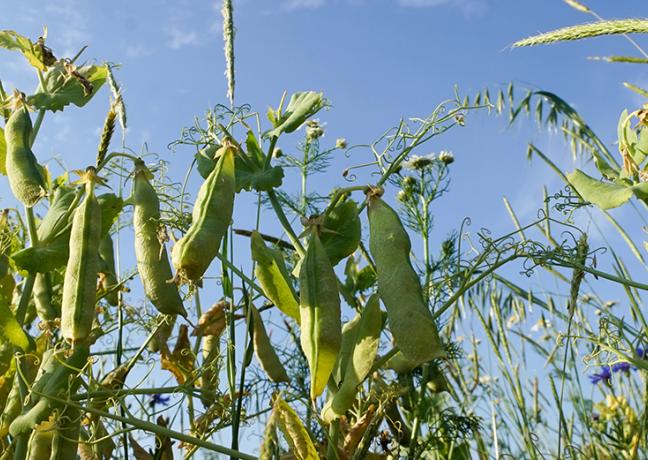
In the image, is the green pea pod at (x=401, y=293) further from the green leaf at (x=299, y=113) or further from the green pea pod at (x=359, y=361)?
the green leaf at (x=299, y=113)

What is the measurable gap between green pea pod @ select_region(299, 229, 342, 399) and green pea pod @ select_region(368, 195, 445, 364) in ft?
0.23

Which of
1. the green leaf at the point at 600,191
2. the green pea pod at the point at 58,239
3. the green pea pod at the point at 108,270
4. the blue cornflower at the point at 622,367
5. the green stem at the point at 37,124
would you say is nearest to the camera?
the green leaf at the point at 600,191

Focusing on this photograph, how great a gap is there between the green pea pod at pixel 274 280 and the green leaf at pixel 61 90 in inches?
24.4

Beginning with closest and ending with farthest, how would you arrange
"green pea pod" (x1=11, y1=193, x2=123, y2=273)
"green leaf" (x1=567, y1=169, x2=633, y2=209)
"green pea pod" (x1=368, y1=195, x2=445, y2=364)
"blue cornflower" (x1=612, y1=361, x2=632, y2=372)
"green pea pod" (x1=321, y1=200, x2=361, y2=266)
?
"green pea pod" (x1=368, y1=195, x2=445, y2=364), "green leaf" (x1=567, y1=169, x2=633, y2=209), "green pea pod" (x1=321, y1=200, x2=361, y2=266), "green pea pod" (x1=11, y1=193, x2=123, y2=273), "blue cornflower" (x1=612, y1=361, x2=632, y2=372)

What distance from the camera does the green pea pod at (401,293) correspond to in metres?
0.90

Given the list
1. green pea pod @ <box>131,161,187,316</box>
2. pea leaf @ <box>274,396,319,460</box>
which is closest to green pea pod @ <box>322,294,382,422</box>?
pea leaf @ <box>274,396,319,460</box>

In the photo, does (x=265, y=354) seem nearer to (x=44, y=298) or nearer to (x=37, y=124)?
(x=44, y=298)

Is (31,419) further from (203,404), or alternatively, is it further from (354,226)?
(354,226)

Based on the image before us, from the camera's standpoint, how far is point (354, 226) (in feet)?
3.91

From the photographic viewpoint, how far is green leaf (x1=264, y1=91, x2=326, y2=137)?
134 centimetres

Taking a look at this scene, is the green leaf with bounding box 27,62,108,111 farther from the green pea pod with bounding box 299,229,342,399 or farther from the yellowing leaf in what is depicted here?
the green pea pod with bounding box 299,229,342,399

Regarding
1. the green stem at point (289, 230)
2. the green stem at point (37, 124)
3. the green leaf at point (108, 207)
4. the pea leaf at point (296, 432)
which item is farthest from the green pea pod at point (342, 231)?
the green stem at point (37, 124)

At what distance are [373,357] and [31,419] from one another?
581 millimetres

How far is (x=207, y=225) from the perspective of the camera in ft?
3.31
